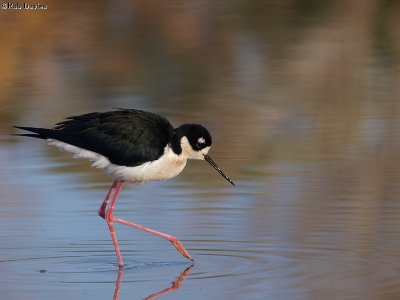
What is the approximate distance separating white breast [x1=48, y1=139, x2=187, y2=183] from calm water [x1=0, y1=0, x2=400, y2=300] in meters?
0.39

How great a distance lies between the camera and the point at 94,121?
8.31 metres

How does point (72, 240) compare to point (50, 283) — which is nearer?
point (50, 283)

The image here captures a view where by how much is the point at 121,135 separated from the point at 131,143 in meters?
0.09

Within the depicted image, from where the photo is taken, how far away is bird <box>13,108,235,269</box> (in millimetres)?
8164

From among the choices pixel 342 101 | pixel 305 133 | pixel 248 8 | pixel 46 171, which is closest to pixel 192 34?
pixel 248 8

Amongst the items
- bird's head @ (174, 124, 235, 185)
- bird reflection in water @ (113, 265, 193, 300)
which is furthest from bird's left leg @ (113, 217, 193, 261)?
bird's head @ (174, 124, 235, 185)

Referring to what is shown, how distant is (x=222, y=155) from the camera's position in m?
10.4

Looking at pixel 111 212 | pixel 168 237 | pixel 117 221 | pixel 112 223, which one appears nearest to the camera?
pixel 168 237

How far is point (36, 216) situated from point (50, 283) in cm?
165

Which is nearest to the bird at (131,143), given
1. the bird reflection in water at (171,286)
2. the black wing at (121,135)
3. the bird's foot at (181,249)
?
the black wing at (121,135)

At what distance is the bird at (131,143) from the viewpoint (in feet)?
26.8

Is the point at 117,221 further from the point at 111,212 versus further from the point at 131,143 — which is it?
the point at 131,143

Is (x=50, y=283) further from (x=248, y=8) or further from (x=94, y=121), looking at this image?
(x=248, y=8)

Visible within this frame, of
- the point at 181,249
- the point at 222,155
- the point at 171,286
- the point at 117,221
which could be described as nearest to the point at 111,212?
the point at 117,221
